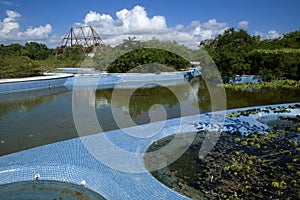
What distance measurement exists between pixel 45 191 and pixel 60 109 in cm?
463

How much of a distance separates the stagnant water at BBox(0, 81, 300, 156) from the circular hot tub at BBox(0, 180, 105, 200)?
1220 millimetres

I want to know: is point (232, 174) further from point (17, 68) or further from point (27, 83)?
point (17, 68)

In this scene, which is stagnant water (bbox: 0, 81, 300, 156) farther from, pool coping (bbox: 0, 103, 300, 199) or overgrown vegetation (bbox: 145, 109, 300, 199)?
overgrown vegetation (bbox: 145, 109, 300, 199)

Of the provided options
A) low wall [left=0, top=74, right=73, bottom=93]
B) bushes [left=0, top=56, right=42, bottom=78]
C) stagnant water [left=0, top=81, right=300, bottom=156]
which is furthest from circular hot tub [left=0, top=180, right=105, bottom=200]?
bushes [left=0, top=56, right=42, bottom=78]

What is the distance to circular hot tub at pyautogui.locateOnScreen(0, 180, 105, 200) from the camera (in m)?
2.93

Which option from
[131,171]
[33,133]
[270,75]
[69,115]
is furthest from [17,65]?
[270,75]

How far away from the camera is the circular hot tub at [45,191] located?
2928mm

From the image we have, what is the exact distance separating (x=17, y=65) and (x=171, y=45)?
12501 millimetres

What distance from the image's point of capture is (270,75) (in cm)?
386

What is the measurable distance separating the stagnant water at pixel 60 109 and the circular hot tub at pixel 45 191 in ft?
4.00

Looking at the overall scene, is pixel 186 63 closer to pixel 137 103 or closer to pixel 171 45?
pixel 171 45

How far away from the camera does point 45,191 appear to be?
304 centimetres

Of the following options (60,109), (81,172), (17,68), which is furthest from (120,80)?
(81,172)

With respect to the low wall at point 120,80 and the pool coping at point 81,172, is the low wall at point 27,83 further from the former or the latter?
the pool coping at point 81,172
